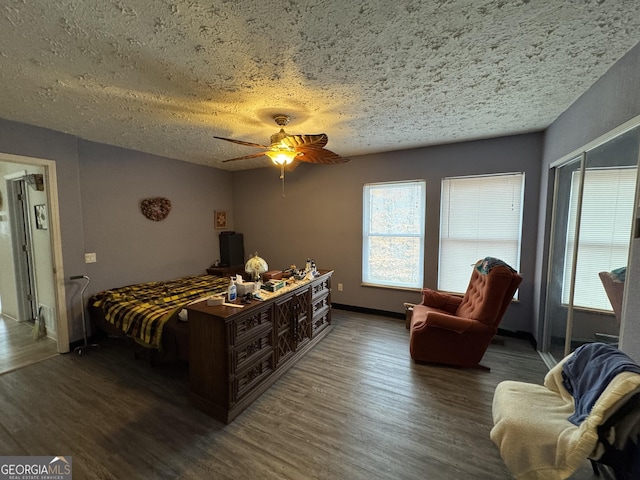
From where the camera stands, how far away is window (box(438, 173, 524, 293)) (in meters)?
3.25

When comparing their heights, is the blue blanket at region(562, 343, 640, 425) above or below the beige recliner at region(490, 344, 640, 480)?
above

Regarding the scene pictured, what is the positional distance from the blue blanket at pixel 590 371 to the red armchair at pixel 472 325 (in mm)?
892

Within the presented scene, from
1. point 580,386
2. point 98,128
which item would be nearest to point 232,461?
point 580,386

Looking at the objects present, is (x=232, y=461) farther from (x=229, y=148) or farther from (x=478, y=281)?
(x=229, y=148)

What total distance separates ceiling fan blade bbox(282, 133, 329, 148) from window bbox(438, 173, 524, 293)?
7.58ft

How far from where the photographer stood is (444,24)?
1.34m

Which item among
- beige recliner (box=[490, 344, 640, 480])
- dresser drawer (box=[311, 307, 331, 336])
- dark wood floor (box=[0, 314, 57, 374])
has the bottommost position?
dark wood floor (box=[0, 314, 57, 374])

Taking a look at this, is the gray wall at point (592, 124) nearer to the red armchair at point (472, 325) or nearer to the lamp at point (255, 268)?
the red armchair at point (472, 325)

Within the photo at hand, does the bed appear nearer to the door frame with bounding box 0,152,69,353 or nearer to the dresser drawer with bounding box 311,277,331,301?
the door frame with bounding box 0,152,69,353

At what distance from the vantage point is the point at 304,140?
2.02m

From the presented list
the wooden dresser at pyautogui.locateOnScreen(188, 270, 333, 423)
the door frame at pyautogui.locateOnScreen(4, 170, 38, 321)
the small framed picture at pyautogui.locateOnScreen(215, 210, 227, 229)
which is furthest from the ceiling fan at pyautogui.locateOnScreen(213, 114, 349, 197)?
the door frame at pyautogui.locateOnScreen(4, 170, 38, 321)

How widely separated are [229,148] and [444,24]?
9.93 feet

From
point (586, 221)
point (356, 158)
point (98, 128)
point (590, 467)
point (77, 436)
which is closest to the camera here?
point (590, 467)

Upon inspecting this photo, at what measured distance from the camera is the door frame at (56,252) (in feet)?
9.15
